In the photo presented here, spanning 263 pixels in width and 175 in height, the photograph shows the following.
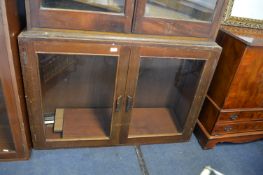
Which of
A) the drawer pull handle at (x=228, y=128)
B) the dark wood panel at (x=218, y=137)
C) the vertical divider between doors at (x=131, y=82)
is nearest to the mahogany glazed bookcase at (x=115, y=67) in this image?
the vertical divider between doors at (x=131, y=82)

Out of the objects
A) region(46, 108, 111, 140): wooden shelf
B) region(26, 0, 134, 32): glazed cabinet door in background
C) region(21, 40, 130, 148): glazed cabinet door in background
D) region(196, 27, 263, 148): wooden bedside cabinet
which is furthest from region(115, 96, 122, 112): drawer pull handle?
region(196, 27, 263, 148): wooden bedside cabinet

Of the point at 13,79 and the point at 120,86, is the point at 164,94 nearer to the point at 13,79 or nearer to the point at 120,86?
the point at 120,86

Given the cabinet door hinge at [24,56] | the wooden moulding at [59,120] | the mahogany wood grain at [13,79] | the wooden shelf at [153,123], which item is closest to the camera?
the mahogany wood grain at [13,79]

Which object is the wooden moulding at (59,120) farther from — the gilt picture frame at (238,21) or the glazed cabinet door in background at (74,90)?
the gilt picture frame at (238,21)

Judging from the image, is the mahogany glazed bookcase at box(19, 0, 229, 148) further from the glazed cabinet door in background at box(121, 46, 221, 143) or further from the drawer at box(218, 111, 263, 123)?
the drawer at box(218, 111, 263, 123)

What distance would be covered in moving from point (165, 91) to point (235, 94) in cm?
43

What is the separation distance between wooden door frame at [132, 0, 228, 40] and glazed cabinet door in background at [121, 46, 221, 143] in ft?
0.26

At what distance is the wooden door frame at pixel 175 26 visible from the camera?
1112mm

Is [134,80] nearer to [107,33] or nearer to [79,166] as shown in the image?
[107,33]

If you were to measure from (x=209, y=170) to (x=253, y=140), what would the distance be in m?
0.55

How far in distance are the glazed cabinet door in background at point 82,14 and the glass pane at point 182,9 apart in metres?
0.12

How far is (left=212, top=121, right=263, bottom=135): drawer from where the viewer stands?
1.53 meters

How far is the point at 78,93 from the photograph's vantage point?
1.55m

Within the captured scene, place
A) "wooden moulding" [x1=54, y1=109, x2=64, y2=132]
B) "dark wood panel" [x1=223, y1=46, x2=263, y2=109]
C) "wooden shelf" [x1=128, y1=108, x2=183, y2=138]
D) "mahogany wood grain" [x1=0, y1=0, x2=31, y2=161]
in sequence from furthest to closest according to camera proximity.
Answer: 1. "wooden shelf" [x1=128, y1=108, x2=183, y2=138]
2. "wooden moulding" [x1=54, y1=109, x2=64, y2=132]
3. "dark wood panel" [x1=223, y1=46, x2=263, y2=109]
4. "mahogany wood grain" [x1=0, y1=0, x2=31, y2=161]
